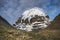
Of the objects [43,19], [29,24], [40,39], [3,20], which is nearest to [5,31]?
[40,39]

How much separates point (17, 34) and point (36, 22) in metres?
25.3

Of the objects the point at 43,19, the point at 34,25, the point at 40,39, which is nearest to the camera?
the point at 40,39

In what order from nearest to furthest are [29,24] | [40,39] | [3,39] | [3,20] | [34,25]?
1. [3,39]
2. [40,39]
3. [3,20]
4. [29,24]
5. [34,25]

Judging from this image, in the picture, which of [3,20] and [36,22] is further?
[36,22]

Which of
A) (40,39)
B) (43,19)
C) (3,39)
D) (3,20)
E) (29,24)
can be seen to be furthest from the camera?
(43,19)

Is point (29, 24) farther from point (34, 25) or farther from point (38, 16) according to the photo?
point (38, 16)

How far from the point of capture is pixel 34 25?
Result: 40.8 meters

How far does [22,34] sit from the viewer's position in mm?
17406

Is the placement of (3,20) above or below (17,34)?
above

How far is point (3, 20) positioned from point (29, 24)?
13124mm

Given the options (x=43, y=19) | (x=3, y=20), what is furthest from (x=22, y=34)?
(x=43, y=19)

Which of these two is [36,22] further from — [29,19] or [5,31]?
[5,31]

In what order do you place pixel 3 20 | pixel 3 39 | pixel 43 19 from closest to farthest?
pixel 3 39 < pixel 3 20 < pixel 43 19

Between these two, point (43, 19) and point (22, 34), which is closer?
point (22, 34)
